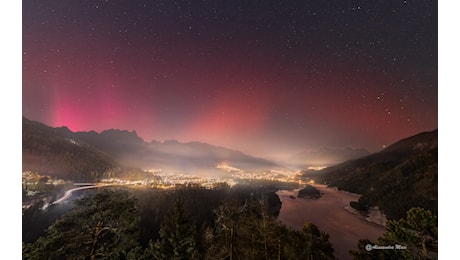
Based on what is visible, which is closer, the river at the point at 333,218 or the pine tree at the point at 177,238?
the pine tree at the point at 177,238

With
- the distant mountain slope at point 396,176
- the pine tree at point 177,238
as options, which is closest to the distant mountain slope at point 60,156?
the pine tree at point 177,238

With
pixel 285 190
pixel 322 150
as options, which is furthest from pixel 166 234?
pixel 322 150

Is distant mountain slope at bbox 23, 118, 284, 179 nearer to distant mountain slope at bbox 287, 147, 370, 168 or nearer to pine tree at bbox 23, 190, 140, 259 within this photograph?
distant mountain slope at bbox 287, 147, 370, 168

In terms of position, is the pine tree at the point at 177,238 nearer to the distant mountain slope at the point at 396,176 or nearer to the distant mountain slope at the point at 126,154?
the distant mountain slope at the point at 126,154

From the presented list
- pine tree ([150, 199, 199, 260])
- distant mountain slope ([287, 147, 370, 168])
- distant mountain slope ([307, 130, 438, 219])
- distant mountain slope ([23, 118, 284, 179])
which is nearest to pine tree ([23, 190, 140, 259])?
pine tree ([150, 199, 199, 260])

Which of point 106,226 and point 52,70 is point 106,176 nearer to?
point 106,226

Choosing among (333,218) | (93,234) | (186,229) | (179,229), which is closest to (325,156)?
(333,218)
